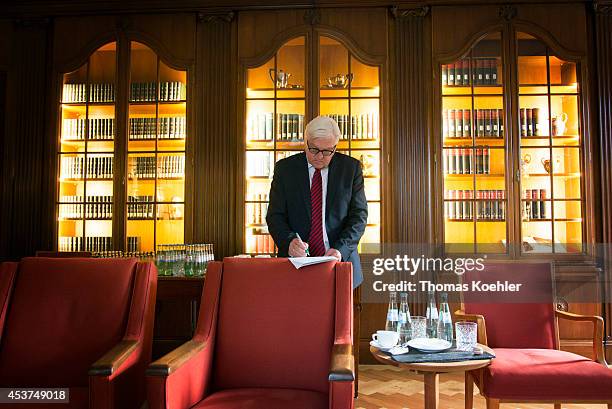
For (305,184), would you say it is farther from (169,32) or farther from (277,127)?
(169,32)

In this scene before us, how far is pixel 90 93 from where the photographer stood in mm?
4559

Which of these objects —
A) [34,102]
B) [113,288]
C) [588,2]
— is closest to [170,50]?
[34,102]

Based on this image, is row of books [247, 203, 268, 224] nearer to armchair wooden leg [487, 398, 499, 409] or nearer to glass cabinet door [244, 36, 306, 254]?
glass cabinet door [244, 36, 306, 254]

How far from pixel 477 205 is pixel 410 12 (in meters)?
1.87

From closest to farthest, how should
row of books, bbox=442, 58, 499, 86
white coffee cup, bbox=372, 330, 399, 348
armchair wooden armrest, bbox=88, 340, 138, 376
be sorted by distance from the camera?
1. armchair wooden armrest, bbox=88, 340, 138, 376
2. white coffee cup, bbox=372, 330, 399, 348
3. row of books, bbox=442, 58, 499, 86

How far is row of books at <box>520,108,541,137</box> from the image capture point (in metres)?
4.27

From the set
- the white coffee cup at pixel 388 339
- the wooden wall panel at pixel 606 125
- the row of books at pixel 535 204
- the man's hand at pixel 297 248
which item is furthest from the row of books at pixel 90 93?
the wooden wall panel at pixel 606 125

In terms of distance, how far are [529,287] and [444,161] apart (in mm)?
1707

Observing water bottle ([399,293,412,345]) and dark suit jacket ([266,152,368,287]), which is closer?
water bottle ([399,293,412,345])

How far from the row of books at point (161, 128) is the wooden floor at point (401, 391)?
2742mm

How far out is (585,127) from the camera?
4.21m

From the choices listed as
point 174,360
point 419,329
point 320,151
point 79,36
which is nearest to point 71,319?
point 174,360

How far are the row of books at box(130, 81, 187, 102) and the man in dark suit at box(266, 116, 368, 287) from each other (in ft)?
7.05

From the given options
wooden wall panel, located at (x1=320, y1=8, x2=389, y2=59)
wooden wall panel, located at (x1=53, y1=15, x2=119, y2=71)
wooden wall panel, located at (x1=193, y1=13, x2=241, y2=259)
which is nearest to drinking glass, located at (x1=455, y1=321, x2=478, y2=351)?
wooden wall panel, located at (x1=193, y1=13, x2=241, y2=259)
